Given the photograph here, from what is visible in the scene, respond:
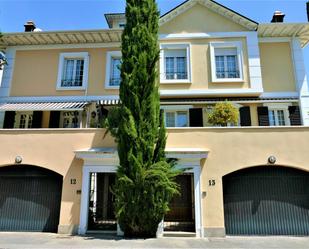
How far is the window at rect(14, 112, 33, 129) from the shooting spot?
2566 centimetres

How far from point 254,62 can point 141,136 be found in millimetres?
14025

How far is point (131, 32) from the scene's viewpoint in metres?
19.3

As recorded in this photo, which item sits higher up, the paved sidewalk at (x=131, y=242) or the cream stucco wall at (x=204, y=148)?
the cream stucco wall at (x=204, y=148)

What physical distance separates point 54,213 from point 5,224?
11.9 ft

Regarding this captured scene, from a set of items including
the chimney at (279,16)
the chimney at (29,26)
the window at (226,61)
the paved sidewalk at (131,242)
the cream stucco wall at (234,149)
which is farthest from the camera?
the chimney at (29,26)

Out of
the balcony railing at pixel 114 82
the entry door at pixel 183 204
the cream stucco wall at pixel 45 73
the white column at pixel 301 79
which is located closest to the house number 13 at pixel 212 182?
the entry door at pixel 183 204

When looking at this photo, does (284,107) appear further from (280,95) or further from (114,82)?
(114,82)

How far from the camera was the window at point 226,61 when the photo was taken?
2477cm

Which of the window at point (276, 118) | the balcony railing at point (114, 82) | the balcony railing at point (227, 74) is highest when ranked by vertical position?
the balcony railing at point (227, 74)

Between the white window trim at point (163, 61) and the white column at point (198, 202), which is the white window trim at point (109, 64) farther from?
the white column at point (198, 202)

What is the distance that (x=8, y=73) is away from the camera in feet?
86.6

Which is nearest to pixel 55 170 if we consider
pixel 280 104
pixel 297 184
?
pixel 297 184

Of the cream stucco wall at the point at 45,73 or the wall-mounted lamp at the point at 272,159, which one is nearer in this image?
A: the wall-mounted lamp at the point at 272,159

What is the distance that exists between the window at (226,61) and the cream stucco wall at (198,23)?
1.74m
